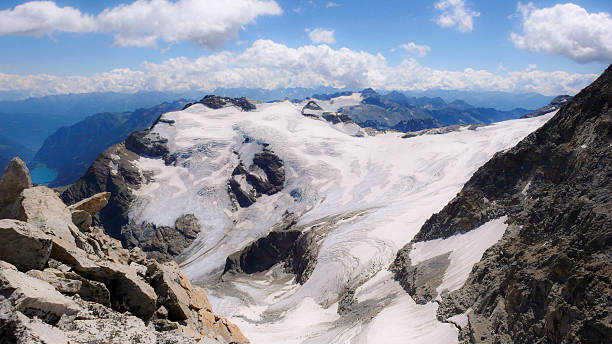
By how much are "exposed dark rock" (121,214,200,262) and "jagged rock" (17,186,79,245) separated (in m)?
102

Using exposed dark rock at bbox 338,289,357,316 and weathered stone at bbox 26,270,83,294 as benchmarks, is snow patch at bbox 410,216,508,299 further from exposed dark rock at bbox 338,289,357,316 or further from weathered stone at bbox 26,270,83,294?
weathered stone at bbox 26,270,83,294

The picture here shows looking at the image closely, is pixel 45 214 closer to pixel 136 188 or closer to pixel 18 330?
pixel 18 330

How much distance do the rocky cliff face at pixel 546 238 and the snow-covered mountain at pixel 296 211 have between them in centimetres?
285

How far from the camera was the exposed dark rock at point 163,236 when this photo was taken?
115 m

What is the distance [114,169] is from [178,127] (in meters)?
43.6

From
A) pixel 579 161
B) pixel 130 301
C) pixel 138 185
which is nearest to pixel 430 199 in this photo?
pixel 579 161

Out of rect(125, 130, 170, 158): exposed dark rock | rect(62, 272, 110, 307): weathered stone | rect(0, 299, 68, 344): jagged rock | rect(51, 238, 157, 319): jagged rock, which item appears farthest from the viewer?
rect(125, 130, 170, 158): exposed dark rock

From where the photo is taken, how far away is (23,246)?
11328mm

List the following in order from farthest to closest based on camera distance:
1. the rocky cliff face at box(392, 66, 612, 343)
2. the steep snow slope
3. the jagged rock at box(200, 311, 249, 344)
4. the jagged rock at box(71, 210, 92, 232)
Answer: the steep snow slope < the jagged rock at box(71, 210, 92, 232) < the jagged rock at box(200, 311, 249, 344) < the rocky cliff face at box(392, 66, 612, 343)

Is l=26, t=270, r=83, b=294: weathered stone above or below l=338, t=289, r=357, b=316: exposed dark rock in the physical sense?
above

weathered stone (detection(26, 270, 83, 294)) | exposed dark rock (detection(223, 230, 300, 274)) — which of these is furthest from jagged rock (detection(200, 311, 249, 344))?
exposed dark rock (detection(223, 230, 300, 274))

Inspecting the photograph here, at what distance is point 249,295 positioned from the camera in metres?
66.4

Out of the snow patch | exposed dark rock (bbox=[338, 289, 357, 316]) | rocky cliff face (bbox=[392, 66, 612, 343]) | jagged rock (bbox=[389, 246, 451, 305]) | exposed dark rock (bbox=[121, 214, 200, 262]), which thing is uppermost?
rocky cliff face (bbox=[392, 66, 612, 343])

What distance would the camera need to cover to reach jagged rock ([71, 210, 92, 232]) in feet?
66.6
